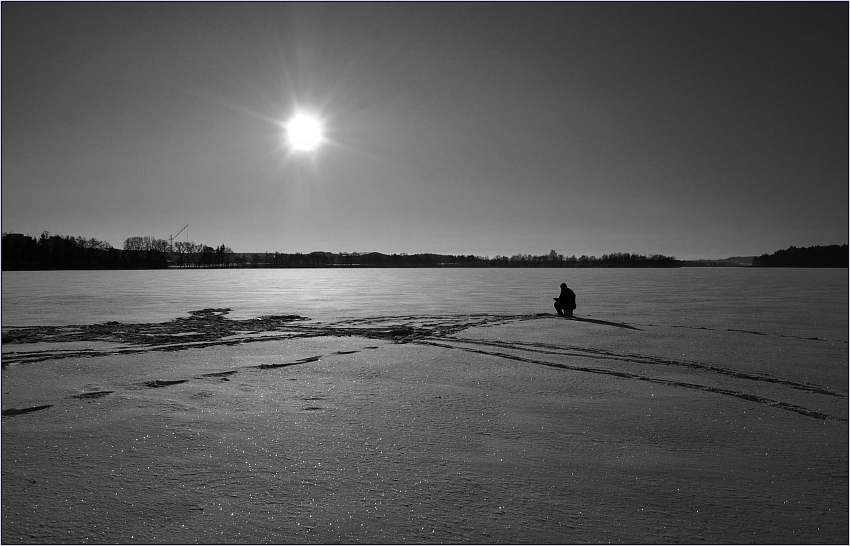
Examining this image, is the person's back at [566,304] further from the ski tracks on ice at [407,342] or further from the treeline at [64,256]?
the treeline at [64,256]

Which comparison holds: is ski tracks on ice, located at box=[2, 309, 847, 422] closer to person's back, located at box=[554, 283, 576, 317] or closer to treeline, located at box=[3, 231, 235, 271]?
person's back, located at box=[554, 283, 576, 317]

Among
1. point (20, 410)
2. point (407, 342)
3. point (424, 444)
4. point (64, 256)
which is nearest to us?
point (424, 444)

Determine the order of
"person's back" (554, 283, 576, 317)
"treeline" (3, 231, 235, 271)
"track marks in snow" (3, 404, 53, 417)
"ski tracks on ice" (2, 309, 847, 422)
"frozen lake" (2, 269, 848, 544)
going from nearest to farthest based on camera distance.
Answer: "frozen lake" (2, 269, 848, 544) < "track marks in snow" (3, 404, 53, 417) < "ski tracks on ice" (2, 309, 847, 422) < "person's back" (554, 283, 576, 317) < "treeline" (3, 231, 235, 271)

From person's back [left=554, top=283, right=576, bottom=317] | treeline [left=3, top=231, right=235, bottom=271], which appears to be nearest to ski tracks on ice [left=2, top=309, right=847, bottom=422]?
person's back [left=554, top=283, right=576, bottom=317]

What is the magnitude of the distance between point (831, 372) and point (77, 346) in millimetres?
12101

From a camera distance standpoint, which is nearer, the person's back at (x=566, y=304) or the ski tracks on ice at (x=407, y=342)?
the ski tracks on ice at (x=407, y=342)

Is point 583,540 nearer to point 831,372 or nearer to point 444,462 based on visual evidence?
point 444,462

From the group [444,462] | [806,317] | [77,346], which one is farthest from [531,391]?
[806,317]

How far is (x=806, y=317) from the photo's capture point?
1455 centimetres

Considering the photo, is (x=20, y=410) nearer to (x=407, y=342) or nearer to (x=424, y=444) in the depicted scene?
(x=424, y=444)

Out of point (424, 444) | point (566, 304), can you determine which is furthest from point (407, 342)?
point (566, 304)

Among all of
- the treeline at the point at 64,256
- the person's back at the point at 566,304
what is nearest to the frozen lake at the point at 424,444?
the person's back at the point at 566,304

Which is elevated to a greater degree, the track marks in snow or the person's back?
the person's back

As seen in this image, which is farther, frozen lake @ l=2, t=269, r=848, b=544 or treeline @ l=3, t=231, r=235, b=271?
treeline @ l=3, t=231, r=235, b=271
